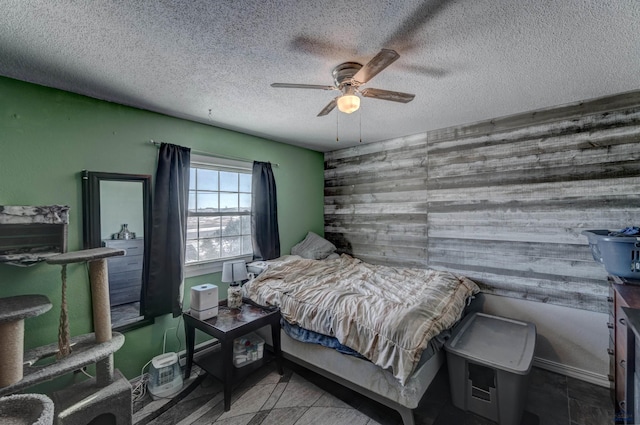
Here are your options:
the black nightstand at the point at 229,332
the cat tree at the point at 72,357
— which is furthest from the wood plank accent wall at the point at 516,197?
the cat tree at the point at 72,357

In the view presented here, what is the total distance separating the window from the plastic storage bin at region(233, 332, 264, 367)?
974 millimetres

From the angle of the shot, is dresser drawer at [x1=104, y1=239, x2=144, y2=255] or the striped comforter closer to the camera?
the striped comforter

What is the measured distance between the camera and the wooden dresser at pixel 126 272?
7.50 feet

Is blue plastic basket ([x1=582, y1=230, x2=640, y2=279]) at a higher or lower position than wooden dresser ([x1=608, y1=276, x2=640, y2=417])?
higher

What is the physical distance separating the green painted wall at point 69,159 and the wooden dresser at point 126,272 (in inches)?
7.3

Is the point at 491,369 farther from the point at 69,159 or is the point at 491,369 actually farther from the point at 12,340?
the point at 69,159

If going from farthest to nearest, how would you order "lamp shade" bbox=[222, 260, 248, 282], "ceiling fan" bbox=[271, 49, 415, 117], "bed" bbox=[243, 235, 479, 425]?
"lamp shade" bbox=[222, 260, 248, 282] → "bed" bbox=[243, 235, 479, 425] → "ceiling fan" bbox=[271, 49, 415, 117]

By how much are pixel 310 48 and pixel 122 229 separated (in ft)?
6.96

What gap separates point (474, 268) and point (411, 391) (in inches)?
69.2

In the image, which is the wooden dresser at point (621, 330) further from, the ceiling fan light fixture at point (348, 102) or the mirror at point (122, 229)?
the mirror at point (122, 229)

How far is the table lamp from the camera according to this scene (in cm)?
247

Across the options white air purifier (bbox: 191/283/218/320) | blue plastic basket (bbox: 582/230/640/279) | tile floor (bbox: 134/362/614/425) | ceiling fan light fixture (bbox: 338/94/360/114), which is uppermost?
ceiling fan light fixture (bbox: 338/94/360/114)

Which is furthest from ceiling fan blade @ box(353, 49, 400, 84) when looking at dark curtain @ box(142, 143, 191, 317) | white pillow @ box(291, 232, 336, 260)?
white pillow @ box(291, 232, 336, 260)

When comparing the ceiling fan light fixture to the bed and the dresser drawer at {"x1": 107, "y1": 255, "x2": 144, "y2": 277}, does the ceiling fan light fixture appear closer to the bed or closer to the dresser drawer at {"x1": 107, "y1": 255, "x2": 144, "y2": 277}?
the bed
